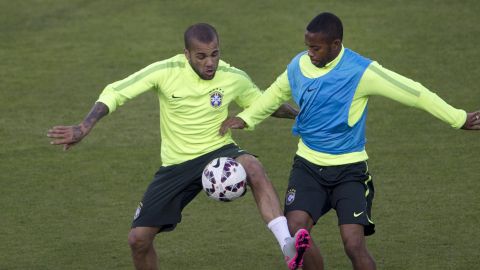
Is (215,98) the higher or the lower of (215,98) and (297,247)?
the higher

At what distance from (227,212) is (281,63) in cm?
548

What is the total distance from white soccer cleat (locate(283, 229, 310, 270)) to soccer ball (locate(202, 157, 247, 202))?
2.46 ft

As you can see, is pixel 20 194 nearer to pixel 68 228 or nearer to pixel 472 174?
pixel 68 228

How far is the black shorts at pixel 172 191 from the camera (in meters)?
11.9

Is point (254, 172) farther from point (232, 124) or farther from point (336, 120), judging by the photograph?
point (336, 120)

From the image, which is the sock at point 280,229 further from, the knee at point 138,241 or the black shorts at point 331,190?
the knee at point 138,241

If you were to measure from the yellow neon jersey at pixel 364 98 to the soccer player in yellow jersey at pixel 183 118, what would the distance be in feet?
1.20

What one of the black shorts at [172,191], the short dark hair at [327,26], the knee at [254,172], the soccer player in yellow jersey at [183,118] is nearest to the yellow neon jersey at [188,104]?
the soccer player in yellow jersey at [183,118]

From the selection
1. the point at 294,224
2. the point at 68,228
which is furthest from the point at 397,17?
the point at 294,224

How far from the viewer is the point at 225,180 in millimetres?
11453

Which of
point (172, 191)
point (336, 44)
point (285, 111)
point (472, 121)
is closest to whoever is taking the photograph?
point (472, 121)

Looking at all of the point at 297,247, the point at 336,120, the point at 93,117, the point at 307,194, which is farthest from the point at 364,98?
the point at 93,117

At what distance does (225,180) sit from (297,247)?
100 cm

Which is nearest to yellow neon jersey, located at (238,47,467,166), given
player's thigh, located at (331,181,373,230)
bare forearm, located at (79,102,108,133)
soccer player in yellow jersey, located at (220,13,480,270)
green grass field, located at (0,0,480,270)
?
soccer player in yellow jersey, located at (220,13,480,270)
